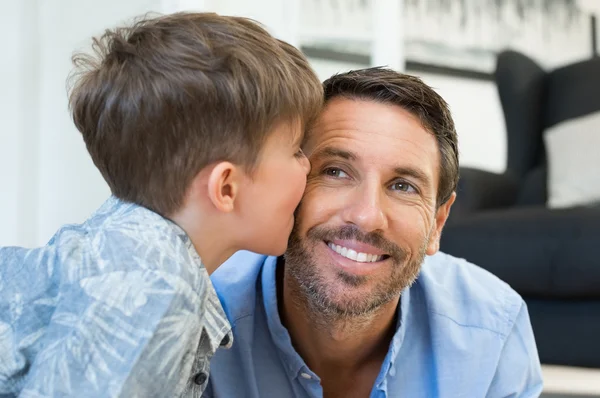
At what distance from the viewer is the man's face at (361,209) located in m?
1.28

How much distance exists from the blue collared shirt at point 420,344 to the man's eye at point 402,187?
0.73 feet

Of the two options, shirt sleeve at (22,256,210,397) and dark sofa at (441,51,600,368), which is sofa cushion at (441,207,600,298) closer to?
dark sofa at (441,51,600,368)

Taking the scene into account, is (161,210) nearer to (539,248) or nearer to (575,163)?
(539,248)

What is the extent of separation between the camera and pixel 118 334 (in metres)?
0.85

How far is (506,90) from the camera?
293cm

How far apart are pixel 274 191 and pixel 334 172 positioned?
237 millimetres

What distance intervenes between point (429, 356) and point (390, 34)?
8.21 feet

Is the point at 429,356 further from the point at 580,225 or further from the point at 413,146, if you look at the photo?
the point at 580,225

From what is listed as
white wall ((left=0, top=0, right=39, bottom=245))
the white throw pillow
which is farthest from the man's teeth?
white wall ((left=0, top=0, right=39, bottom=245))

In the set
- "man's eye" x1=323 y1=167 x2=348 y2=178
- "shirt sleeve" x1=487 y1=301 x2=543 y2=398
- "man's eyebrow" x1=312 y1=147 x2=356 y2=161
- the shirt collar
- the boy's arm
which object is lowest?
"shirt sleeve" x1=487 y1=301 x2=543 y2=398

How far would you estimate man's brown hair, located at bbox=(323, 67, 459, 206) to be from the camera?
135cm

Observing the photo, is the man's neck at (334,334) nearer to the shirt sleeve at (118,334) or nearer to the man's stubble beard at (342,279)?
the man's stubble beard at (342,279)

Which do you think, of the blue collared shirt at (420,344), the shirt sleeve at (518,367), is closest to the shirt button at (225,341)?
the blue collared shirt at (420,344)

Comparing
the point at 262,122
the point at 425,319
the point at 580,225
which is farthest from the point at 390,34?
the point at 262,122
